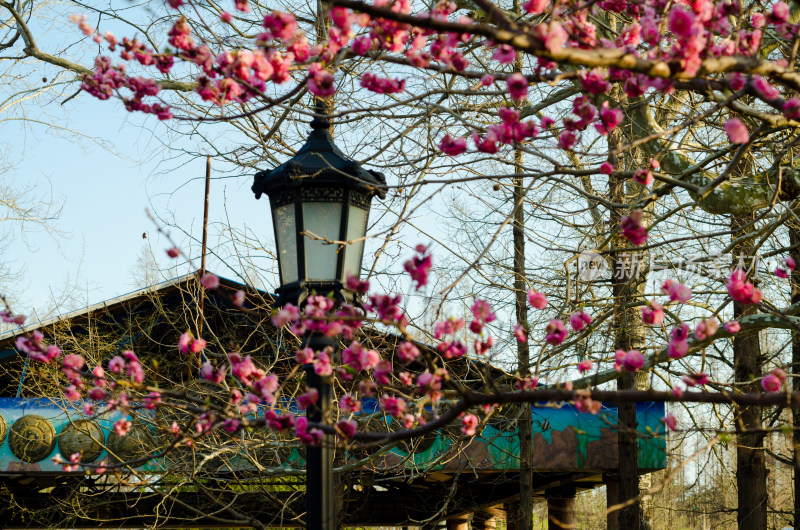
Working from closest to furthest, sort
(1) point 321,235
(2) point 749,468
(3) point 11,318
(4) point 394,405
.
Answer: (4) point 394,405 → (3) point 11,318 → (1) point 321,235 → (2) point 749,468

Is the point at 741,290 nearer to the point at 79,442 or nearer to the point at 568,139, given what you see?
→ the point at 568,139

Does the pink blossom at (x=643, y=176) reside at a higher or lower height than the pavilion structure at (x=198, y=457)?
higher

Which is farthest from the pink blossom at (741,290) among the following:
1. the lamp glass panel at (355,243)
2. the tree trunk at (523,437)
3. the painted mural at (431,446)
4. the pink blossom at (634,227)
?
the painted mural at (431,446)

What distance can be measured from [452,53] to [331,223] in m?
1.20

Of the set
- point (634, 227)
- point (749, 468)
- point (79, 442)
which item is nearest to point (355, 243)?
point (634, 227)

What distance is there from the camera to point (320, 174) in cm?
416

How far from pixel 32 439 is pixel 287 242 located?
944 centimetres

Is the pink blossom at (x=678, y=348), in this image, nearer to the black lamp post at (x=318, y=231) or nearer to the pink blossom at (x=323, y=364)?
the pink blossom at (x=323, y=364)

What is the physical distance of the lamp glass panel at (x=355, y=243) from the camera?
13.3 feet

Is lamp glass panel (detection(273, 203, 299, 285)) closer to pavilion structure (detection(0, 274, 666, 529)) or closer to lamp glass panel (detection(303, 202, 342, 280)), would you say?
lamp glass panel (detection(303, 202, 342, 280))

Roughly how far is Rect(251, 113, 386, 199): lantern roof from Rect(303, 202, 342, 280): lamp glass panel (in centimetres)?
13

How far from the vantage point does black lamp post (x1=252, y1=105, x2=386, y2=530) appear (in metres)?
3.81

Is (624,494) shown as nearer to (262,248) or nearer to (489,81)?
(262,248)

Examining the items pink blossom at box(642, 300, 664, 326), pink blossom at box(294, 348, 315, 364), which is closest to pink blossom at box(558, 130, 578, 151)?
pink blossom at box(642, 300, 664, 326)
